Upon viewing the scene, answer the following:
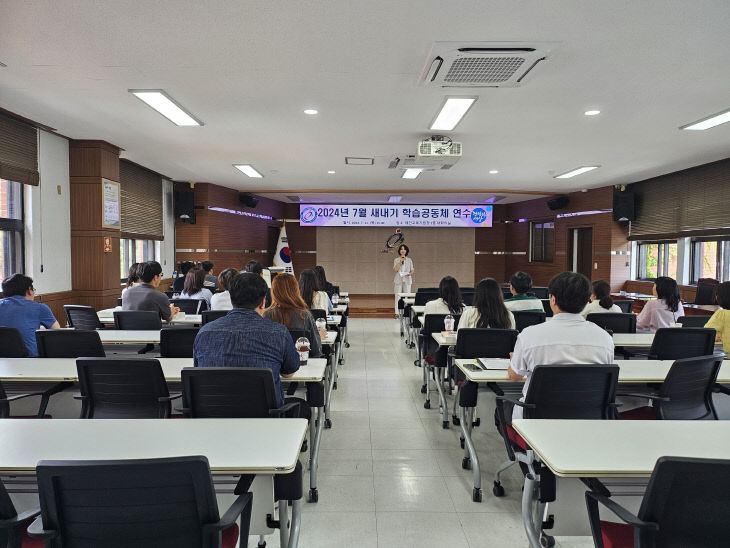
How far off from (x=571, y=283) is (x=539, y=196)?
10286mm

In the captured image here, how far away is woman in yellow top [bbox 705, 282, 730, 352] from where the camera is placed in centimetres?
370

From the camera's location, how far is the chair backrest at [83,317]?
498 centimetres

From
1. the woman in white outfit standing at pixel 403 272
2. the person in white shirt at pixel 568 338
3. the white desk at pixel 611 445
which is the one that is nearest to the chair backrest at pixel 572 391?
the person in white shirt at pixel 568 338

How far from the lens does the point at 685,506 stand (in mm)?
1335

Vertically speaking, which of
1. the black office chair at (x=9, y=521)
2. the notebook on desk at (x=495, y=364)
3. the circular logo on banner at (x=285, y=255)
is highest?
the circular logo on banner at (x=285, y=255)

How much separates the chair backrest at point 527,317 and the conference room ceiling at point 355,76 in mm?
2045

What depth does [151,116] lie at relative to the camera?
5.16 m

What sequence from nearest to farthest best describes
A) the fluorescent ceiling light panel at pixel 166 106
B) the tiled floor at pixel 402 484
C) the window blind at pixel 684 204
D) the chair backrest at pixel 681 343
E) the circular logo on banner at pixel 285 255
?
the tiled floor at pixel 402 484, the chair backrest at pixel 681 343, the fluorescent ceiling light panel at pixel 166 106, the window blind at pixel 684 204, the circular logo on banner at pixel 285 255

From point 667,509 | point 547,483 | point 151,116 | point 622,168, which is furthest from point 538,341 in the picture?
point 622,168

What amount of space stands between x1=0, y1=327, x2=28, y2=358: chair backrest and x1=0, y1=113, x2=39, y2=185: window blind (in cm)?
250

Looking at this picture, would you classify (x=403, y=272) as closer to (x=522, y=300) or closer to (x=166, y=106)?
(x=522, y=300)

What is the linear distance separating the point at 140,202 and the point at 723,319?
864 centimetres

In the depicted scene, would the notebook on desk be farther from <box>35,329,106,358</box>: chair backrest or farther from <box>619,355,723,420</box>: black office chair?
<box>35,329,106,358</box>: chair backrest

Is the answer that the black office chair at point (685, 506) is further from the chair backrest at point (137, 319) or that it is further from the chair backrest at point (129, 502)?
the chair backrest at point (137, 319)
